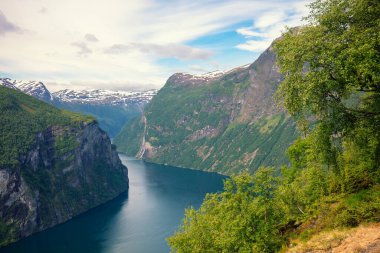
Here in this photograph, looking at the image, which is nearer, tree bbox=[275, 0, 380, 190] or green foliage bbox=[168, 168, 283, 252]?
tree bbox=[275, 0, 380, 190]

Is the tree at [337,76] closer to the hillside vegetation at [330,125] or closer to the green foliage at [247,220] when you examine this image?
the hillside vegetation at [330,125]

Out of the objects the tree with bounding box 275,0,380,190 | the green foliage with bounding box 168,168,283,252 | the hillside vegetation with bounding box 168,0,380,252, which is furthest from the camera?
the green foliage with bounding box 168,168,283,252

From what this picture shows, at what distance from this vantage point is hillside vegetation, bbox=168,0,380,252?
2805cm

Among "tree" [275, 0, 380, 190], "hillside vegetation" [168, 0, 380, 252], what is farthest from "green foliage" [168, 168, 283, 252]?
"tree" [275, 0, 380, 190]

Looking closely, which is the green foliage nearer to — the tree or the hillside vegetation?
the hillside vegetation

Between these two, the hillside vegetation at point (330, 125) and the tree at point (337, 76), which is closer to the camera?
the tree at point (337, 76)

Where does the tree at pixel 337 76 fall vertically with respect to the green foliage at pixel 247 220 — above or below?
above

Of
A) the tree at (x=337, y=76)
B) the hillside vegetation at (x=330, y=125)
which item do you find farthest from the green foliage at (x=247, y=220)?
the tree at (x=337, y=76)

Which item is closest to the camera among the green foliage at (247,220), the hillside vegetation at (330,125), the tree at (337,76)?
the tree at (337,76)

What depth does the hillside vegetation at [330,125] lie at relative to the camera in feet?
92.0

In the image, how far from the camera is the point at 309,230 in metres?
34.0

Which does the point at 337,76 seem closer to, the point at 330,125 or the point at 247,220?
the point at 330,125

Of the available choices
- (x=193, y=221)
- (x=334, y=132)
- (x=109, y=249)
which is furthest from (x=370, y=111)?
(x=109, y=249)

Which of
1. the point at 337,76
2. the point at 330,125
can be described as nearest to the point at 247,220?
the point at 330,125
